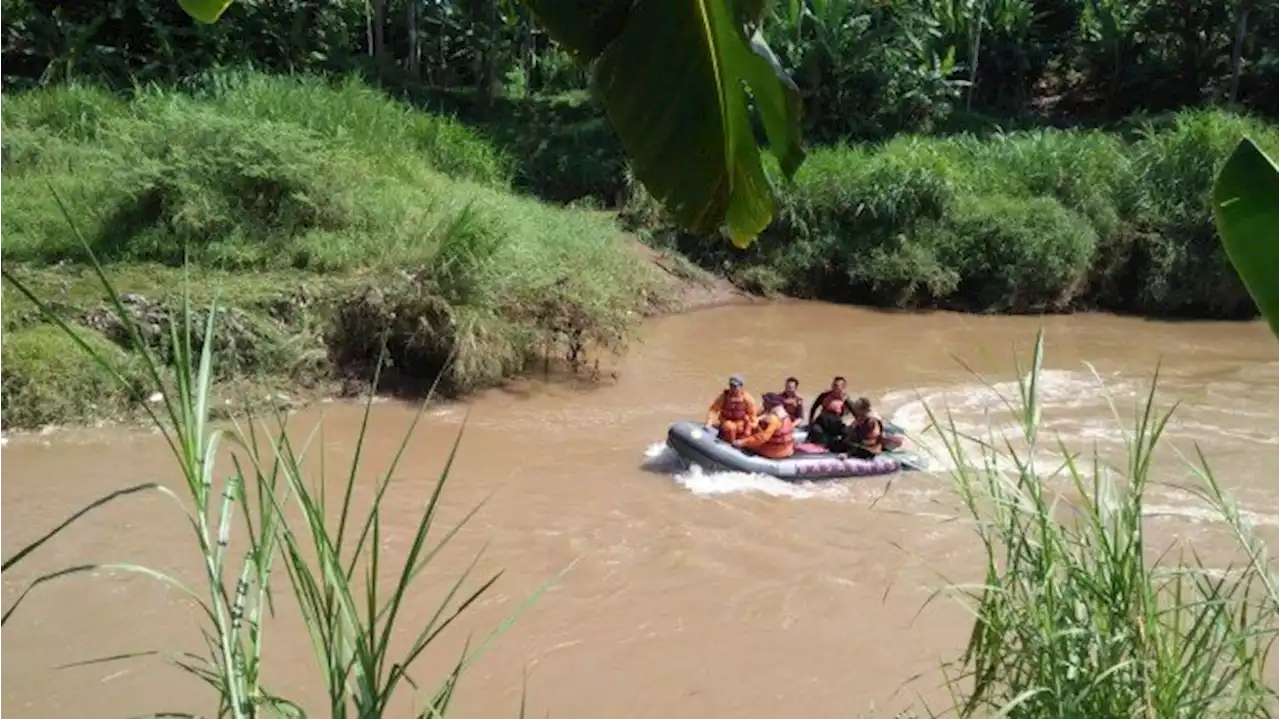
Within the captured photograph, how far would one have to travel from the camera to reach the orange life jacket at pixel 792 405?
10055 millimetres

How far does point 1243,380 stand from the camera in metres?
12.4

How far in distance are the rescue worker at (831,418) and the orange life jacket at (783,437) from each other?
0.83 feet

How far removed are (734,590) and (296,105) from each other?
7598 mm

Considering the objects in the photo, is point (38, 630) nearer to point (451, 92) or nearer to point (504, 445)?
point (504, 445)

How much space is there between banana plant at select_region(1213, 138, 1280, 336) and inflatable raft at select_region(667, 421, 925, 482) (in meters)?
6.73

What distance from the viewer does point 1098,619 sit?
2.68 metres

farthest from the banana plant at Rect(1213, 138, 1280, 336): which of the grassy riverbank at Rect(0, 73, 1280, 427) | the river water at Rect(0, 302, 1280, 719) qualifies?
the grassy riverbank at Rect(0, 73, 1280, 427)

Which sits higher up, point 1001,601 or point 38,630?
point 1001,601

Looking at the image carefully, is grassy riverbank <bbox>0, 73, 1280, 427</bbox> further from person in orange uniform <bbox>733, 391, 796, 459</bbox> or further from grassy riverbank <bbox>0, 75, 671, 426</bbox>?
person in orange uniform <bbox>733, 391, 796, 459</bbox>

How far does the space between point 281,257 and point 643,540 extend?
4612mm

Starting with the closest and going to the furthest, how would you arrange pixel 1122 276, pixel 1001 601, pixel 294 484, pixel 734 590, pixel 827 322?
1. pixel 294 484
2. pixel 1001 601
3. pixel 734 590
4. pixel 827 322
5. pixel 1122 276

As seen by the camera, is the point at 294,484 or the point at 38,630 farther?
the point at 38,630

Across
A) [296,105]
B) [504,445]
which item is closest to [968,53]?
[296,105]

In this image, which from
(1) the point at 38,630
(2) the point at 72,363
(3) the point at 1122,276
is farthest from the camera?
(3) the point at 1122,276
